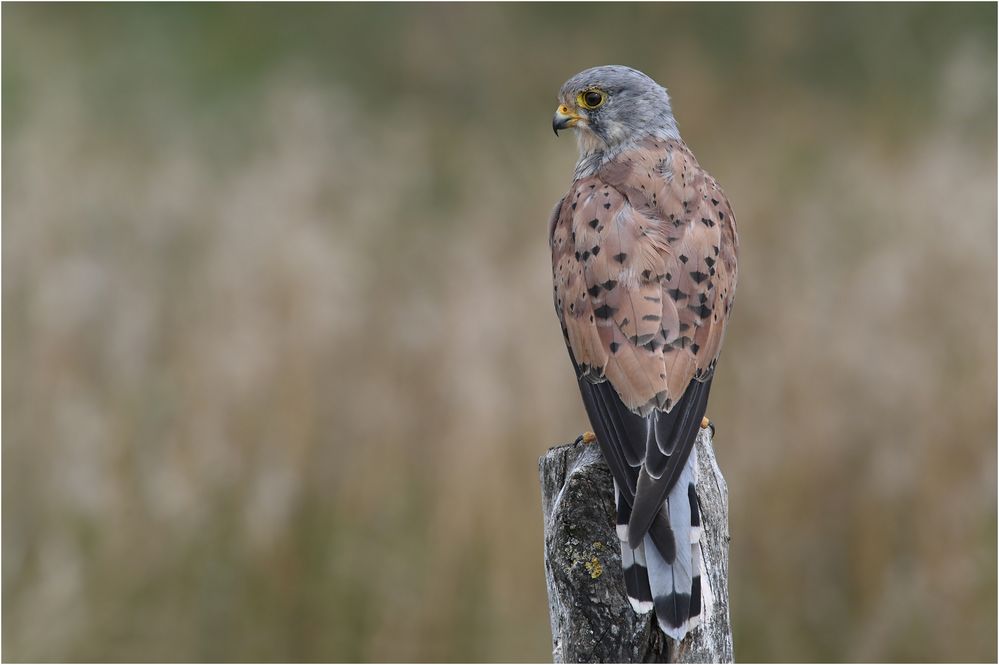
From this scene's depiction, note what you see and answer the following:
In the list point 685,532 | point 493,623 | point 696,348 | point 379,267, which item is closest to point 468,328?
point 379,267

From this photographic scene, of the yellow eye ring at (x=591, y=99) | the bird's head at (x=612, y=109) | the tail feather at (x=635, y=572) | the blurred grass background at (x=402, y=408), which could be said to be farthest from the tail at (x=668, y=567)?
the blurred grass background at (x=402, y=408)

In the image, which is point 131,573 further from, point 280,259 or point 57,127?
point 57,127

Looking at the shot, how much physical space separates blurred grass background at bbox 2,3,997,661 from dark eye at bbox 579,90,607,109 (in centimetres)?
120

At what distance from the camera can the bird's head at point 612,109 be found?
4277 mm

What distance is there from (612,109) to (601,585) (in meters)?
2.15

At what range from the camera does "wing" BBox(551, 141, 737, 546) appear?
9.48ft

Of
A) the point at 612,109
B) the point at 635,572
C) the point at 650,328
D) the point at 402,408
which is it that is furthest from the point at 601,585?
the point at 402,408

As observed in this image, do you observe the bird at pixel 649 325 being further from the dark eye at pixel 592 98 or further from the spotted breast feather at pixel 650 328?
the dark eye at pixel 592 98

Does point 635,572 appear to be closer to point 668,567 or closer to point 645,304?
point 668,567

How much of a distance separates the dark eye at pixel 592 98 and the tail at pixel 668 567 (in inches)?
79.6

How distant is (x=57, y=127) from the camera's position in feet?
21.5

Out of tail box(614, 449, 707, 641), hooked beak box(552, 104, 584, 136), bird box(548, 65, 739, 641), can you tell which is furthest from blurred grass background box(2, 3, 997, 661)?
tail box(614, 449, 707, 641)

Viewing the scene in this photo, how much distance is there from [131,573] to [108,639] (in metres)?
0.26

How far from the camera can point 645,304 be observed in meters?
3.24
